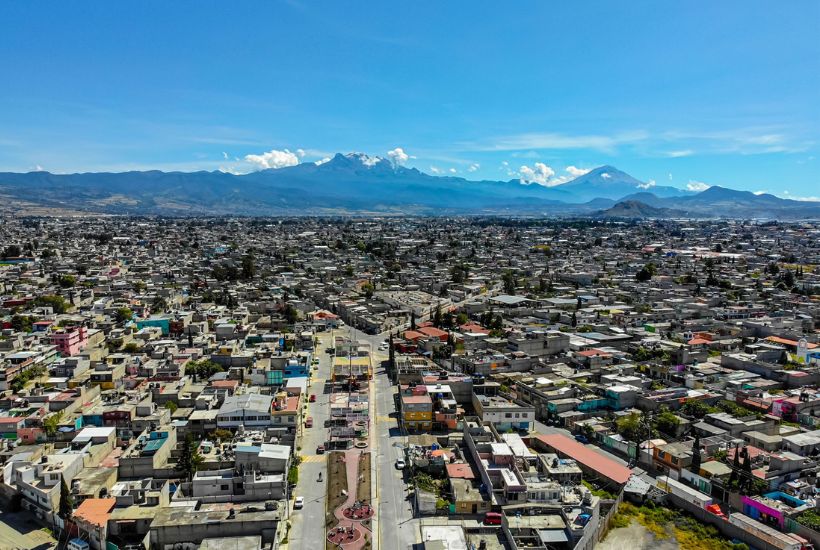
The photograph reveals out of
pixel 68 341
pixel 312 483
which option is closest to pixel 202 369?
pixel 68 341

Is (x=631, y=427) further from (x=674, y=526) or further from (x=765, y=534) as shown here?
(x=765, y=534)

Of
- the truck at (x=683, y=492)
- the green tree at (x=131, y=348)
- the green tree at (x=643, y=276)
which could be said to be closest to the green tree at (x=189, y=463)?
the truck at (x=683, y=492)

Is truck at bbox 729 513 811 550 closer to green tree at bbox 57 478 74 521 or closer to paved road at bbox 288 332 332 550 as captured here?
paved road at bbox 288 332 332 550

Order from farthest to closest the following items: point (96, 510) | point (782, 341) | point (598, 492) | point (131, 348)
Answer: point (782, 341)
point (131, 348)
point (598, 492)
point (96, 510)

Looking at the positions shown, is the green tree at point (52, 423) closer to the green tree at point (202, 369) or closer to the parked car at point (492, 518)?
the green tree at point (202, 369)

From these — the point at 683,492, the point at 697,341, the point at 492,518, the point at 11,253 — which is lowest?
the point at 492,518

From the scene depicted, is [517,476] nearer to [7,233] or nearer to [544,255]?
[544,255]
